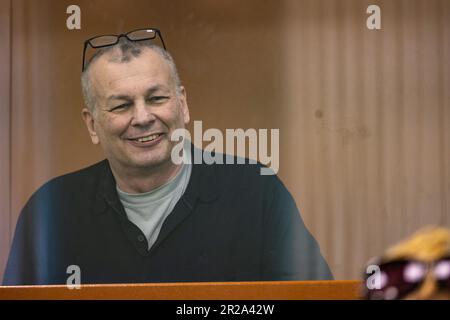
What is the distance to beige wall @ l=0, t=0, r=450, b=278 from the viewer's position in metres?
3.37

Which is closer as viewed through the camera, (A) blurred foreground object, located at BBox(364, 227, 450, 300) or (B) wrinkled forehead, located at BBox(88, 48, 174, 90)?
(A) blurred foreground object, located at BBox(364, 227, 450, 300)

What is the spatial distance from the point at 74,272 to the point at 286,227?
49.6 inches

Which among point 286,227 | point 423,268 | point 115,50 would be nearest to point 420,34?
point 286,227

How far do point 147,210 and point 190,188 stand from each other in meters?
0.28

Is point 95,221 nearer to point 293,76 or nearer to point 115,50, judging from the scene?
point 115,50

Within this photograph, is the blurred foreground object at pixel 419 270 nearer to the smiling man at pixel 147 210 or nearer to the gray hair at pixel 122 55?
the smiling man at pixel 147 210

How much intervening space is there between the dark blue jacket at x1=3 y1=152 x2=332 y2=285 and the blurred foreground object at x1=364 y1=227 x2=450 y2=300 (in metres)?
2.48

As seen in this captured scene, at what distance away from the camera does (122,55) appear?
11.1ft

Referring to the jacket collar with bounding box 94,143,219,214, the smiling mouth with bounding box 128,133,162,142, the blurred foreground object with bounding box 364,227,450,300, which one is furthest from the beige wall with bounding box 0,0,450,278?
the blurred foreground object with bounding box 364,227,450,300

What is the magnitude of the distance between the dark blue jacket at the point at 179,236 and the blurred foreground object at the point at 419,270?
2477 millimetres

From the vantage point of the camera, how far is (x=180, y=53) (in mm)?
3369

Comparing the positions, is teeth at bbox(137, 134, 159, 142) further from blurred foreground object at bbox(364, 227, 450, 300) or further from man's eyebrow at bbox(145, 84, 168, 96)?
blurred foreground object at bbox(364, 227, 450, 300)

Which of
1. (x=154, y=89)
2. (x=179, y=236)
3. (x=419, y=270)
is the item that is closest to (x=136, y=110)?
(x=154, y=89)

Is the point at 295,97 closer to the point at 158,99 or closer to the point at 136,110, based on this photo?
the point at 158,99
